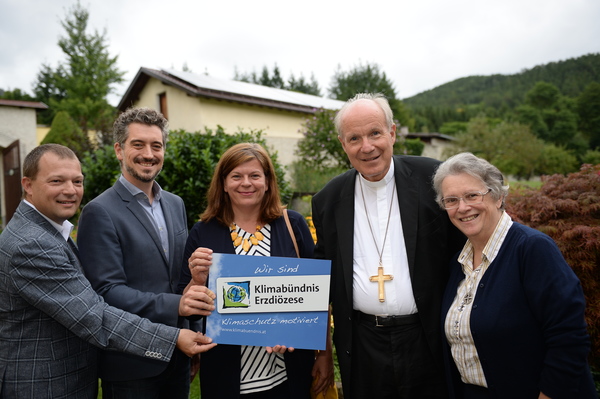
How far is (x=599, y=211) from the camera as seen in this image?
370 centimetres

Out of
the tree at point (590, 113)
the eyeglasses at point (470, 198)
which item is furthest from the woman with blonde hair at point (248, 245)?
the tree at point (590, 113)

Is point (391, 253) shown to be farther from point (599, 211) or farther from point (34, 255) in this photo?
point (599, 211)

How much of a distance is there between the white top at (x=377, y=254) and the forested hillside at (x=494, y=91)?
65.4 meters

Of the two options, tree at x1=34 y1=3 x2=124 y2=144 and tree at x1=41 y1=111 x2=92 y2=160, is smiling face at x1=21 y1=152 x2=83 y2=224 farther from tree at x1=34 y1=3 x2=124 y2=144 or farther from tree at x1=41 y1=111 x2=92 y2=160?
tree at x1=34 y1=3 x2=124 y2=144

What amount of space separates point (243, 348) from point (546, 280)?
5.81 feet

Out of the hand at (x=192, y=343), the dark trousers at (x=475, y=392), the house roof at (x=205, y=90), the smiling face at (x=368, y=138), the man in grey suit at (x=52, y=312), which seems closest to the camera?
the man in grey suit at (x=52, y=312)

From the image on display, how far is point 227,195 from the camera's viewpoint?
112 inches

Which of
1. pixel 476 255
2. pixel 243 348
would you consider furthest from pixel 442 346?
pixel 243 348

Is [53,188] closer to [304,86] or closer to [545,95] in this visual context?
[304,86]

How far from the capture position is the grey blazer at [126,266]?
2359 mm

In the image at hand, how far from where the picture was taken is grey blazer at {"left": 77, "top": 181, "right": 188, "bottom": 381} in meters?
2.36

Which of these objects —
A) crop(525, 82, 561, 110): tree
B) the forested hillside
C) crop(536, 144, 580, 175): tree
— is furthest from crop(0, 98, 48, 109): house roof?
crop(525, 82, 561, 110): tree

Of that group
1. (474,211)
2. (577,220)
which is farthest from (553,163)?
(474,211)

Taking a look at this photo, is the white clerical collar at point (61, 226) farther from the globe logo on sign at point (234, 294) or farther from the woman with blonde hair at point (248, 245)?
the globe logo on sign at point (234, 294)
